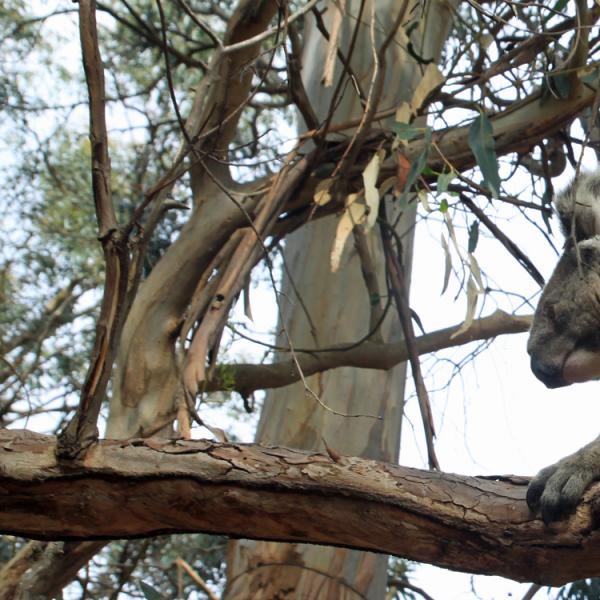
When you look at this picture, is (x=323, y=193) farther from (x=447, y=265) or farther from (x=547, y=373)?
(x=547, y=373)

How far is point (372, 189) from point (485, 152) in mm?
385

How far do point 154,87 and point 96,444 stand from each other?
4917mm

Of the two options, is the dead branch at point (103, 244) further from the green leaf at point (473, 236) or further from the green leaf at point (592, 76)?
the green leaf at point (592, 76)

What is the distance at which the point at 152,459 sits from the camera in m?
1.88

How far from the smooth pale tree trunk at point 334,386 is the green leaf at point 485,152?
0.74 metres

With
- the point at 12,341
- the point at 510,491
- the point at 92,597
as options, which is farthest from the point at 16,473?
the point at 12,341

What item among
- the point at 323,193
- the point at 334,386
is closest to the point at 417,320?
the point at 334,386

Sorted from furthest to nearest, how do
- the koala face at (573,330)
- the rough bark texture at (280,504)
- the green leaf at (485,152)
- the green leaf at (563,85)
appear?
the green leaf at (563,85)
the koala face at (573,330)
the green leaf at (485,152)
the rough bark texture at (280,504)

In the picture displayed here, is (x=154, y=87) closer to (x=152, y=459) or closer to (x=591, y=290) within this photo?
(x=591, y=290)

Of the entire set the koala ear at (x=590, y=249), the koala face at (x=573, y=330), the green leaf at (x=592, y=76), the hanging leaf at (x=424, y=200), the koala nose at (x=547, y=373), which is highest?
the green leaf at (x=592, y=76)

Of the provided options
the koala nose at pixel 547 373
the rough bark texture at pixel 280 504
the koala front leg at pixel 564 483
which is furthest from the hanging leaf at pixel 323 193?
the rough bark texture at pixel 280 504

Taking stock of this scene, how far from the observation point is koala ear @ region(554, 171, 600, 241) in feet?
9.76

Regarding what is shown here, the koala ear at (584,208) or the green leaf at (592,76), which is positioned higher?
the green leaf at (592,76)

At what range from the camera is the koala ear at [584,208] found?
297 cm
